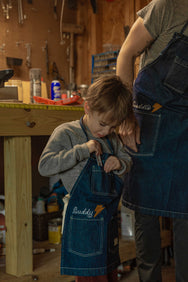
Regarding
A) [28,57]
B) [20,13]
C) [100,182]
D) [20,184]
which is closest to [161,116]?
[100,182]

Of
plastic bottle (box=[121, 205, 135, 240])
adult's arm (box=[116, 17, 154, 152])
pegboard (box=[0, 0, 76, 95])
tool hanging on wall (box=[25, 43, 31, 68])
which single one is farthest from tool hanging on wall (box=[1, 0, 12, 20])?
plastic bottle (box=[121, 205, 135, 240])

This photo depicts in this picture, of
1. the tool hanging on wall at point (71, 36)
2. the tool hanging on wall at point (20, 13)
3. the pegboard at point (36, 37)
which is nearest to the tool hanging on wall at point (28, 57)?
the pegboard at point (36, 37)

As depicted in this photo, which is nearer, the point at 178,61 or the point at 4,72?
the point at 178,61

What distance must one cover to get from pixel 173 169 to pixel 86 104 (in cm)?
47

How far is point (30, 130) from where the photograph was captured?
1580mm

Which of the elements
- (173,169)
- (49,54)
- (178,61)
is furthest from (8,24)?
(173,169)

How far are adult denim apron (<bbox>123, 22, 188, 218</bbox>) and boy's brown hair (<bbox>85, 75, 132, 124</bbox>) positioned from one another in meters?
0.25

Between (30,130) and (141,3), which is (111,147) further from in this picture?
(141,3)

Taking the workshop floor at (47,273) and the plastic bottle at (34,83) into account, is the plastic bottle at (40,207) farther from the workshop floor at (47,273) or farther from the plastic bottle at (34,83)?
the plastic bottle at (34,83)

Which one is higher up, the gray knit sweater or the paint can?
the gray knit sweater

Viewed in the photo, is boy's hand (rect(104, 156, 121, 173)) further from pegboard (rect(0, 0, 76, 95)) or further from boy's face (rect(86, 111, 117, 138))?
pegboard (rect(0, 0, 76, 95))

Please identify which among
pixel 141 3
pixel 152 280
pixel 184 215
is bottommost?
pixel 152 280

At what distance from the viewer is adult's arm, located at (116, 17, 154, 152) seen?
4.67 ft

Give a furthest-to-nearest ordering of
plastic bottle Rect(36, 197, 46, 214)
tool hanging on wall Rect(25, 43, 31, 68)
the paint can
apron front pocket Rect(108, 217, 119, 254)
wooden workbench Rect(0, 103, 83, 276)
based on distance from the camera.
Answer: tool hanging on wall Rect(25, 43, 31, 68), plastic bottle Rect(36, 197, 46, 214), the paint can, wooden workbench Rect(0, 103, 83, 276), apron front pocket Rect(108, 217, 119, 254)
